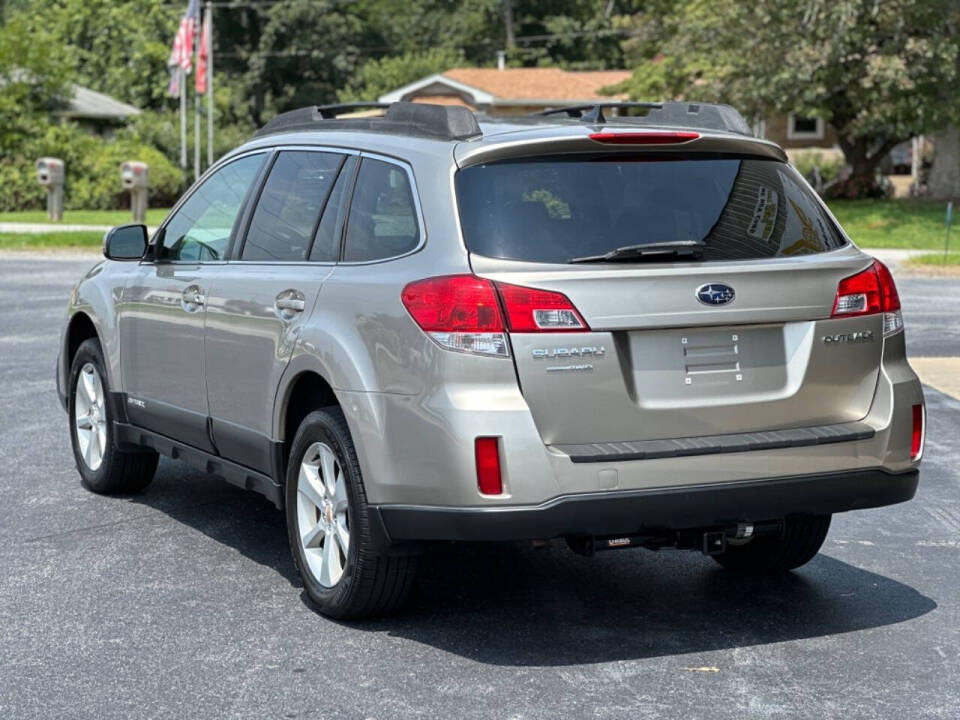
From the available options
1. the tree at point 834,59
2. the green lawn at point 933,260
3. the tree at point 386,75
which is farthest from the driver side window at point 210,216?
the tree at point 386,75

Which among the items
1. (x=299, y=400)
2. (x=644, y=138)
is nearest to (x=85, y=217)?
(x=299, y=400)

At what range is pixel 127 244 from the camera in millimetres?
7500

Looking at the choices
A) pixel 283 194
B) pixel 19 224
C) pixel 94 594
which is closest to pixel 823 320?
pixel 283 194

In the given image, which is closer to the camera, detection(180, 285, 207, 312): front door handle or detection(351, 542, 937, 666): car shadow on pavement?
detection(351, 542, 937, 666): car shadow on pavement

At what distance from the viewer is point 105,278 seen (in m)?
7.93

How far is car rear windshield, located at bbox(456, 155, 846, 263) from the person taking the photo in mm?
5297

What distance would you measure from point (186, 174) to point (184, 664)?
48223 millimetres

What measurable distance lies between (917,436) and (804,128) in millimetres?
53487

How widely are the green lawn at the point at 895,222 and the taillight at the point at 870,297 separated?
2596cm

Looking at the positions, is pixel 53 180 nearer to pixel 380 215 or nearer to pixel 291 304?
pixel 291 304

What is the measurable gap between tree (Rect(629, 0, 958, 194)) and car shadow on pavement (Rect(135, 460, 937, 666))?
3038cm

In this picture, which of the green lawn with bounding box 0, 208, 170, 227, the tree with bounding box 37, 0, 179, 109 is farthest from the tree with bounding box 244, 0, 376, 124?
the green lawn with bounding box 0, 208, 170, 227

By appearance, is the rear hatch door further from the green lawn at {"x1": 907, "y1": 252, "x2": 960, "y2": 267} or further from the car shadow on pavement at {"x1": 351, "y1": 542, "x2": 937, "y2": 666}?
the green lawn at {"x1": 907, "y1": 252, "x2": 960, "y2": 267}

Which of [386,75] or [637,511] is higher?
[637,511]
